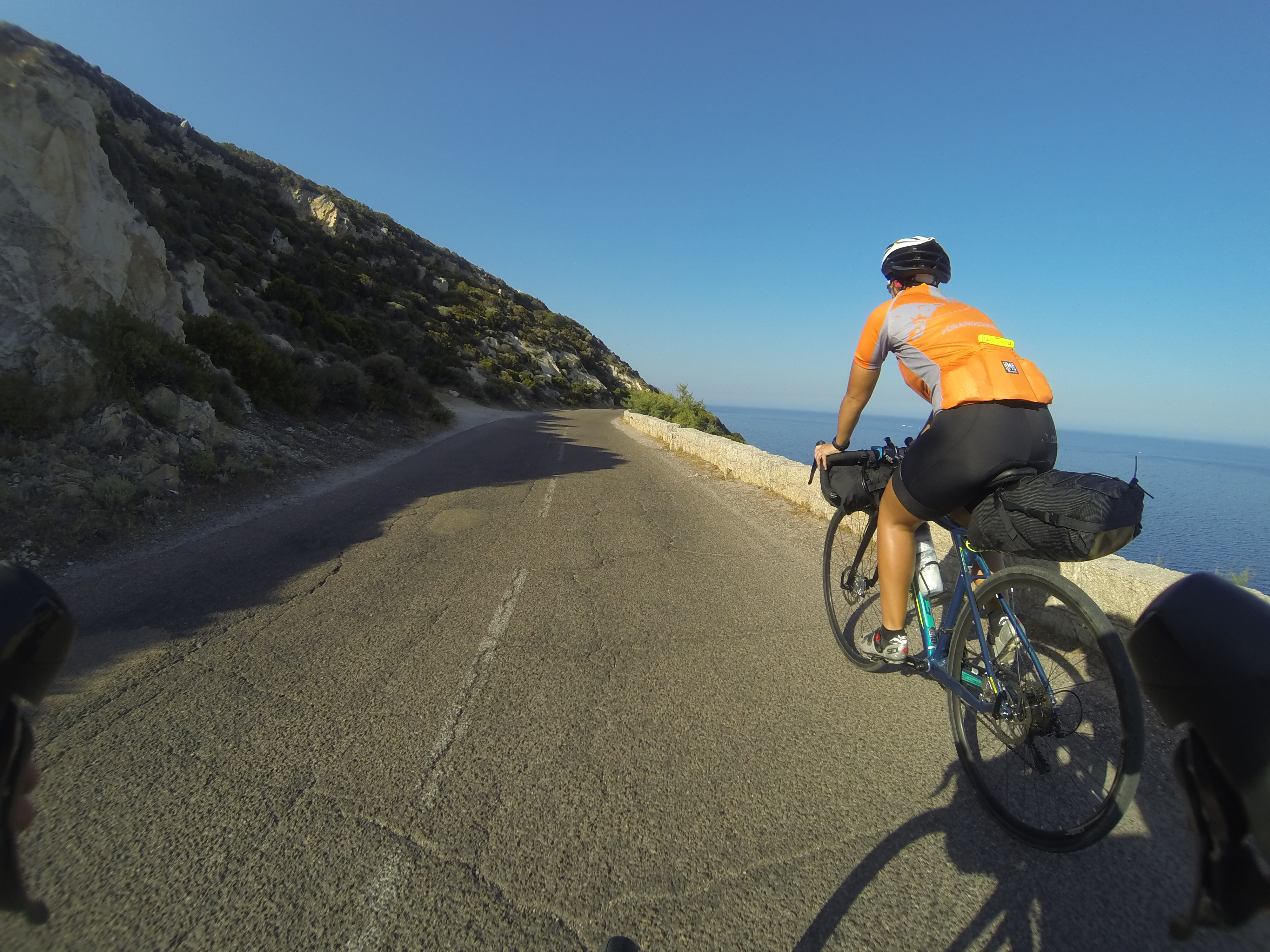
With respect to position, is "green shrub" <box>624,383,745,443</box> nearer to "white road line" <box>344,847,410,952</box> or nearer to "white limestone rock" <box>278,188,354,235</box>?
"white road line" <box>344,847,410,952</box>

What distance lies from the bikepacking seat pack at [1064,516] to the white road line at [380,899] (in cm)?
246

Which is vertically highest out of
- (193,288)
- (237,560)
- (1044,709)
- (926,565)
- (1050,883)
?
(193,288)

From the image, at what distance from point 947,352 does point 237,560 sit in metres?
5.66

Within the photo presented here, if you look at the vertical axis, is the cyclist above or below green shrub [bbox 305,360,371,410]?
above

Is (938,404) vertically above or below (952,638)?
above

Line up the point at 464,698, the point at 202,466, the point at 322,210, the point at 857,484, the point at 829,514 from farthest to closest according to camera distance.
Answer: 1. the point at 322,210
2. the point at 829,514
3. the point at 202,466
4. the point at 857,484
5. the point at 464,698

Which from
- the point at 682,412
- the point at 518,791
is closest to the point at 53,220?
the point at 518,791

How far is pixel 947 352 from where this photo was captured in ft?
8.43

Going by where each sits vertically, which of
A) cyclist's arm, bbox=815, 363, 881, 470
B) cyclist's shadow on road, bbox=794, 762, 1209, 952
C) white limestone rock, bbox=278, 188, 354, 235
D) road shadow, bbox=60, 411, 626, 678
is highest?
white limestone rock, bbox=278, 188, 354, 235

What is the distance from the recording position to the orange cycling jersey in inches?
95.4

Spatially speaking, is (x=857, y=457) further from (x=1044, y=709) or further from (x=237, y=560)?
(x=237, y=560)

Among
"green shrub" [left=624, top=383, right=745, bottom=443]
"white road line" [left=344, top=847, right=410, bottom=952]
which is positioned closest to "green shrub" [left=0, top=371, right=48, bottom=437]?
"white road line" [left=344, top=847, right=410, bottom=952]

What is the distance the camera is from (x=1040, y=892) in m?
1.97

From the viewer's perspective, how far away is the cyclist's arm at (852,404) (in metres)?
3.12
